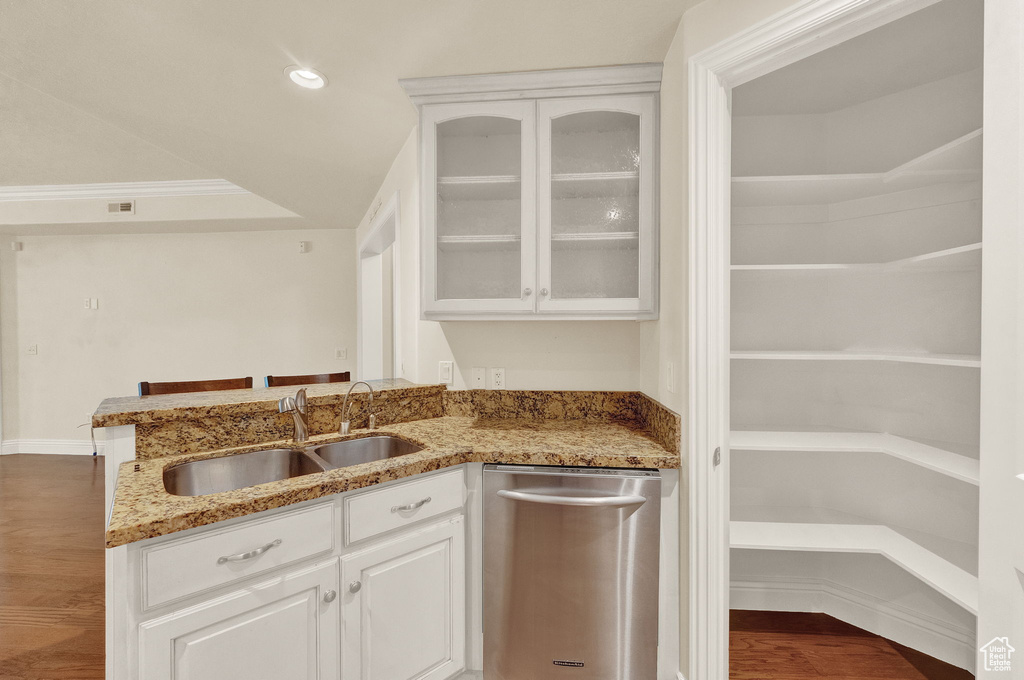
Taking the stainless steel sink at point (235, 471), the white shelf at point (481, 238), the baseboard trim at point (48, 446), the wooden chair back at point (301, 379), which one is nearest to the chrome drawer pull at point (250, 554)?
the stainless steel sink at point (235, 471)

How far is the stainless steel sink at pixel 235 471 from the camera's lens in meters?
1.44

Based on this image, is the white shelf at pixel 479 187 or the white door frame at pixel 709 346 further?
the white shelf at pixel 479 187

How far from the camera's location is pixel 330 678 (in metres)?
1.26

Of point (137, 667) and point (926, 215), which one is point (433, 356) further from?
point (926, 215)

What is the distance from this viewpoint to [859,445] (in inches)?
69.0

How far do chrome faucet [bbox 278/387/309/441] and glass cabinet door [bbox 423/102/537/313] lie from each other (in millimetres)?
603

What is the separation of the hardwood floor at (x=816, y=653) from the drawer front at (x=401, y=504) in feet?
4.21

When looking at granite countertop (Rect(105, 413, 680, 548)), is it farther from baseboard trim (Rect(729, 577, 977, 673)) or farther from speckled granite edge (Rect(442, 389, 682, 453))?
baseboard trim (Rect(729, 577, 977, 673))

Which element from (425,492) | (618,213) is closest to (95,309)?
(425,492)

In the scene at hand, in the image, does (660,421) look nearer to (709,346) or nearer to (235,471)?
(709,346)

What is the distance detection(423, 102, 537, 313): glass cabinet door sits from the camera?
182cm

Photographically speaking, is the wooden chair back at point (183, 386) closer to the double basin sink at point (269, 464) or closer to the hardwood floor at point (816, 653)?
the double basin sink at point (269, 464)

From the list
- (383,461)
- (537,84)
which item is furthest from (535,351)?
(537,84)

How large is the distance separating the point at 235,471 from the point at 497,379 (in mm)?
1126
